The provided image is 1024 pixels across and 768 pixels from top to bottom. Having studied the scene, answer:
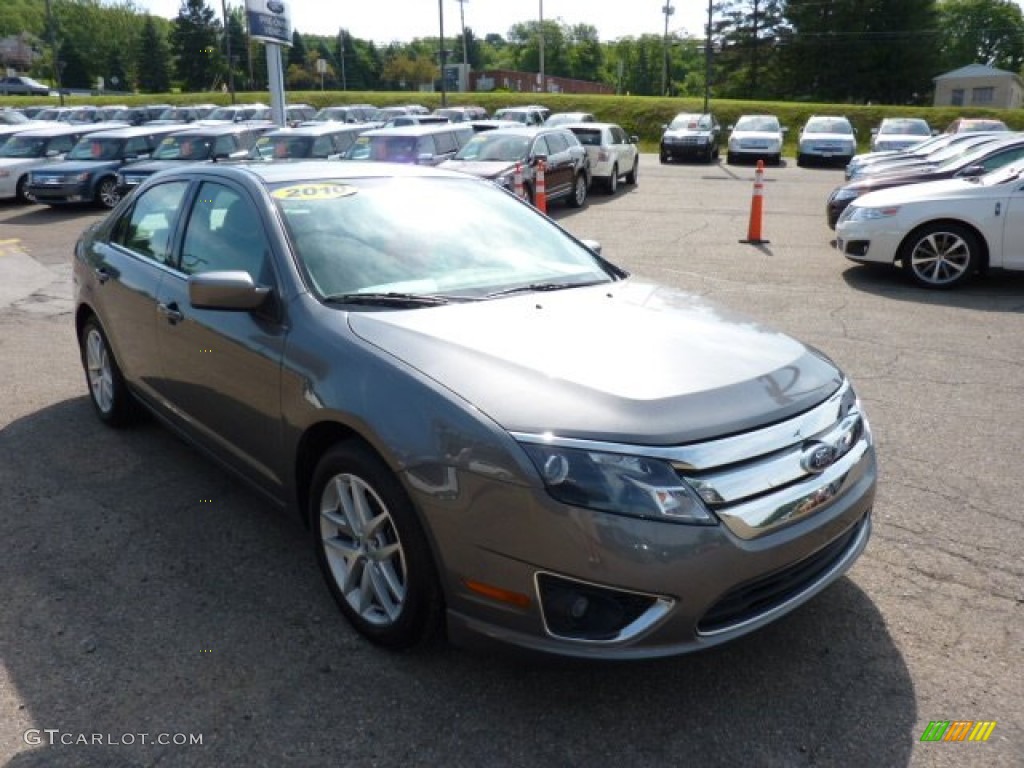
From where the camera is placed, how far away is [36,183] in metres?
16.6

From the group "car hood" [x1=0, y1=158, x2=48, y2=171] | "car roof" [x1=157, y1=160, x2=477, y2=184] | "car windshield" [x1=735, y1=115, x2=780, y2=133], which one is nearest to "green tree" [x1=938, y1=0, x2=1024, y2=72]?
"car windshield" [x1=735, y1=115, x2=780, y2=133]

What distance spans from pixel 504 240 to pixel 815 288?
6175 millimetres

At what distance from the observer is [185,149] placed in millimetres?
17391

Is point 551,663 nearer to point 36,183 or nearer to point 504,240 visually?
point 504,240

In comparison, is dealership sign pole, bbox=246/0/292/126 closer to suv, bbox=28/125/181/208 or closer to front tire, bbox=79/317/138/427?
suv, bbox=28/125/181/208

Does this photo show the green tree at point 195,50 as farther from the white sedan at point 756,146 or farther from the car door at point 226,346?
the car door at point 226,346

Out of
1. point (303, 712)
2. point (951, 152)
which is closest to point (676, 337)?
point (303, 712)

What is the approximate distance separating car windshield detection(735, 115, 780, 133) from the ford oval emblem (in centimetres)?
2804

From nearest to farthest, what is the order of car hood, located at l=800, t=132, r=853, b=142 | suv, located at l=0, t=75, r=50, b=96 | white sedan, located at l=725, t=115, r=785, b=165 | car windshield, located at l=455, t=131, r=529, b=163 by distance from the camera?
car windshield, located at l=455, t=131, r=529, b=163 < car hood, located at l=800, t=132, r=853, b=142 < white sedan, located at l=725, t=115, r=785, b=165 < suv, located at l=0, t=75, r=50, b=96

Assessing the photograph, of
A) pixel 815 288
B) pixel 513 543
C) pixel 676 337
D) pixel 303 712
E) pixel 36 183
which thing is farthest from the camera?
pixel 36 183

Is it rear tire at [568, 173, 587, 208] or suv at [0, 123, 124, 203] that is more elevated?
suv at [0, 123, 124, 203]

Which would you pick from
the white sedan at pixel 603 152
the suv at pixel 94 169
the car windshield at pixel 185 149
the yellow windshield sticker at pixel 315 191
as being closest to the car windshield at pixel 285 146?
the car windshield at pixel 185 149

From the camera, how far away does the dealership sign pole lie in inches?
811

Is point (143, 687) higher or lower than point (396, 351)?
lower
